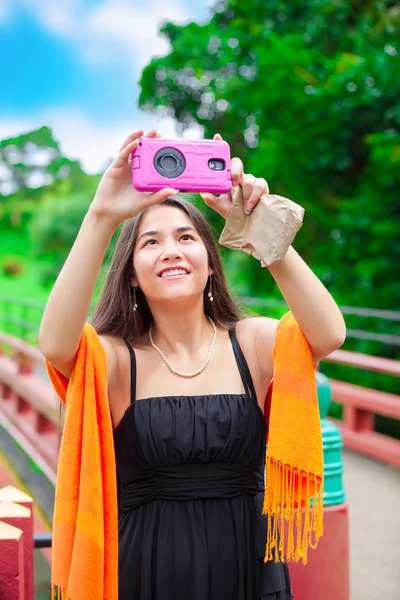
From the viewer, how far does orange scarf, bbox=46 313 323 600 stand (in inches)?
49.5

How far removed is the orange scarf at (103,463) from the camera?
4.13 ft

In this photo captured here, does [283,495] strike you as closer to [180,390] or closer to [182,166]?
[180,390]

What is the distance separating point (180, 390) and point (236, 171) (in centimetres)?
47

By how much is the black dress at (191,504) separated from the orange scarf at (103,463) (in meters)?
0.05

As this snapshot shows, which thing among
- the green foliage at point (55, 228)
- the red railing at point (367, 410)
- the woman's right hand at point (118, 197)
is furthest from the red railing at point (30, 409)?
the green foliage at point (55, 228)

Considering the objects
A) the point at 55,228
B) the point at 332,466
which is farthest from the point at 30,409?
the point at 55,228

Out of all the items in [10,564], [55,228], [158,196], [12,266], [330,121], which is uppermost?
[55,228]

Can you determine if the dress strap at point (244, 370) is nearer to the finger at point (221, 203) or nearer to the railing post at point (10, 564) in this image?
the finger at point (221, 203)

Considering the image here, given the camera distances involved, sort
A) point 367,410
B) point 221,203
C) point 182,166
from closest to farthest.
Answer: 1. point 182,166
2. point 221,203
3. point 367,410

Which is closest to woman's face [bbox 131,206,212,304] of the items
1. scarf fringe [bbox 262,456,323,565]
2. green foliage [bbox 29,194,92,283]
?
scarf fringe [bbox 262,456,323,565]

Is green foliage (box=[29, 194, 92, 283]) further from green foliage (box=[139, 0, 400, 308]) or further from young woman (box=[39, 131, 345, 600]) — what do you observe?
young woman (box=[39, 131, 345, 600])

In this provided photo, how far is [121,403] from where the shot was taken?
1406 millimetres

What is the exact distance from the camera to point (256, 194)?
1.25 metres

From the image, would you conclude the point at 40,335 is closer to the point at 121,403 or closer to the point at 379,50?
the point at 121,403
